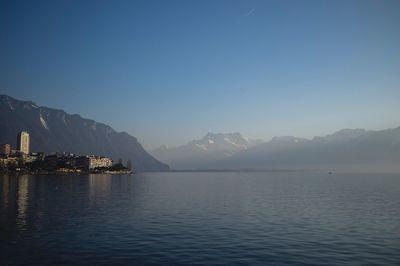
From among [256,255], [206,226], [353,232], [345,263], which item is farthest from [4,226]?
[353,232]

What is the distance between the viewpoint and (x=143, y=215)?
64688 mm

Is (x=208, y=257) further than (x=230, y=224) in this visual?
No

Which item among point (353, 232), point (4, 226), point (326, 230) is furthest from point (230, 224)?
point (4, 226)

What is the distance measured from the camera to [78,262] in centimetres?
3331

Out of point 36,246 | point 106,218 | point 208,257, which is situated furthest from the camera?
point 106,218

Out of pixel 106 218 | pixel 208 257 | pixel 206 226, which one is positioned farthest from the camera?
pixel 106 218

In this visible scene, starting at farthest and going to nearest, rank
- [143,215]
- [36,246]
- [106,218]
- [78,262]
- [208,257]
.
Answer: [143,215] < [106,218] < [36,246] < [208,257] < [78,262]

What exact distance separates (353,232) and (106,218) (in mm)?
37865

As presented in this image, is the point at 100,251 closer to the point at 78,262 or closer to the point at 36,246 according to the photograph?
the point at 78,262

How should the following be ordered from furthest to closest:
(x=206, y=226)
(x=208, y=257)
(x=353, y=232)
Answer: (x=206, y=226) → (x=353, y=232) → (x=208, y=257)

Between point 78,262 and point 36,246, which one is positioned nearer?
point 78,262

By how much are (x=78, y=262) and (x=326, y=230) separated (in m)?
33.8

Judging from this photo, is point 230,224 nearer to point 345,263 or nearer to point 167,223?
point 167,223

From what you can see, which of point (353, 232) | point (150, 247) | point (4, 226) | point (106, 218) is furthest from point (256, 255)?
point (4, 226)
